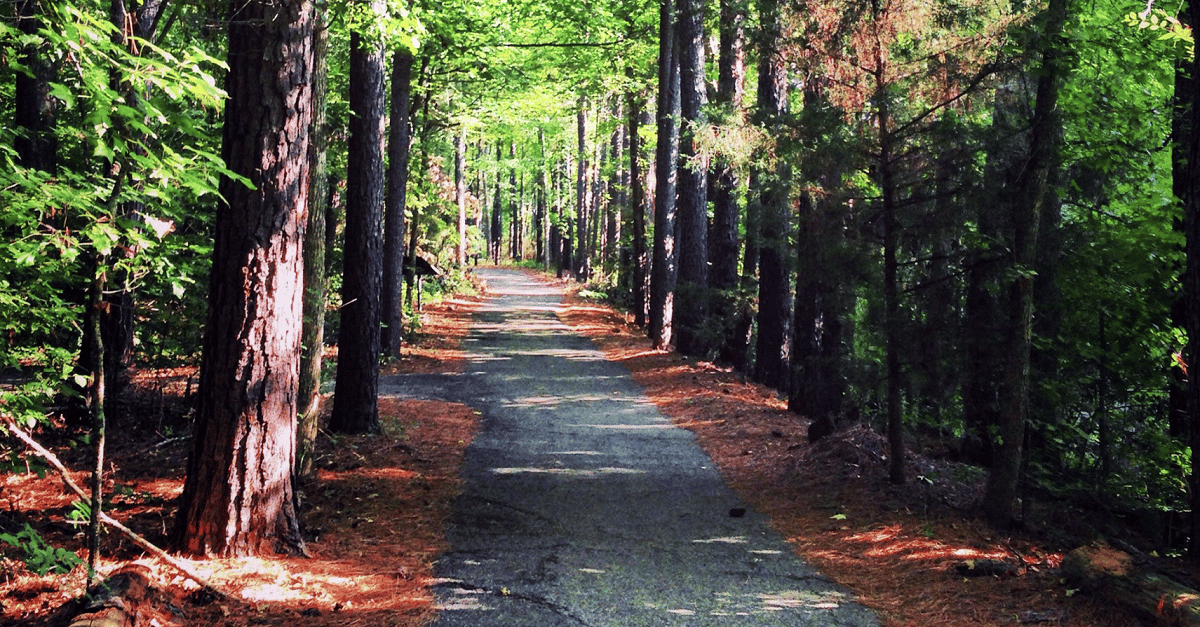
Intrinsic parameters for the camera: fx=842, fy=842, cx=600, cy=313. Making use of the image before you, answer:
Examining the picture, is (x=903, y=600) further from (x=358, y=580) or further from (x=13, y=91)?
(x=13, y=91)

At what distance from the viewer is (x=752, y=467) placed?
358 inches

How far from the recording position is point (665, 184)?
59.5 feet

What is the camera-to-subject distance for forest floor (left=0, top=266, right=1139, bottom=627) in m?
5.02

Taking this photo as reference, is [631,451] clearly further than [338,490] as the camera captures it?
Yes

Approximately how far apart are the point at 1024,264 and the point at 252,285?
5.59 m

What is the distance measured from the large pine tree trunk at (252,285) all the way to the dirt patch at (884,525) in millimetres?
4035

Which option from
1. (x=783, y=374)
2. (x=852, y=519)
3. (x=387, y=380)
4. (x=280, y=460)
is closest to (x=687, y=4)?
(x=783, y=374)

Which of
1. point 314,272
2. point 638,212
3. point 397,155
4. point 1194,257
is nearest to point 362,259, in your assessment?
point 314,272

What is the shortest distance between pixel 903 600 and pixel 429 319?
790 inches

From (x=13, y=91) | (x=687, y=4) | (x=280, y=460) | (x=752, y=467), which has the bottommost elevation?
(x=752, y=467)

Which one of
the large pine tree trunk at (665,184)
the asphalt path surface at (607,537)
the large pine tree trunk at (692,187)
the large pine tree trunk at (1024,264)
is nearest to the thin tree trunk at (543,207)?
the large pine tree trunk at (665,184)

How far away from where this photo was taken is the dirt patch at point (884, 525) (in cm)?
520

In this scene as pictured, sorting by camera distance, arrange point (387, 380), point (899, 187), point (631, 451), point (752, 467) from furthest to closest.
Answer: point (387, 380) < point (631, 451) < point (752, 467) < point (899, 187)

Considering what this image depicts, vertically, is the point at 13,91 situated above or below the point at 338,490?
above
